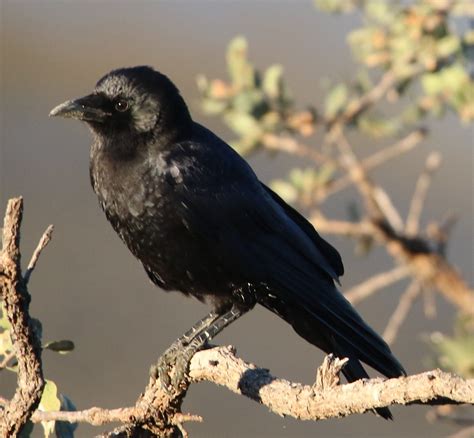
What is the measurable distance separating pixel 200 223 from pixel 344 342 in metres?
0.76

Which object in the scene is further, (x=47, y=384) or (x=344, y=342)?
(x=344, y=342)

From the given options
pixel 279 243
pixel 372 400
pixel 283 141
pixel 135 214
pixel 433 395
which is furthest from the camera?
pixel 283 141

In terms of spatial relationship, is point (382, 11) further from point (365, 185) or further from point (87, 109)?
point (87, 109)

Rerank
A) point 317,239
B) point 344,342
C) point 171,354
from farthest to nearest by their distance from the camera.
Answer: point 317,239 < point 344,342 < point 171,354

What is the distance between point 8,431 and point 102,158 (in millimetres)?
1630

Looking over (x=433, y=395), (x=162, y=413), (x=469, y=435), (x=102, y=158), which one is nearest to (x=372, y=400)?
(x=433, y=395)

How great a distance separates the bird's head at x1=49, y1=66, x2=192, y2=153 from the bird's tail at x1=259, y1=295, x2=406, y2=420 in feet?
2.80

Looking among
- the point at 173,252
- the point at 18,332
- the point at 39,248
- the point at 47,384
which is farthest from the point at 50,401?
the point at 173,252

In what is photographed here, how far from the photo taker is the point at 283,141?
5.91 meters

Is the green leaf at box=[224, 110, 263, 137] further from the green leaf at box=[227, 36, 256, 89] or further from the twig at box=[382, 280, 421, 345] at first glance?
the twig at box=[382, 280, 421, 345]

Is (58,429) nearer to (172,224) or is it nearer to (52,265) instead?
(172,224)

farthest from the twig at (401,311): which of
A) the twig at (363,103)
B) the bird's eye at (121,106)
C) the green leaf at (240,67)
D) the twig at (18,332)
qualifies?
the twig at (18,332)

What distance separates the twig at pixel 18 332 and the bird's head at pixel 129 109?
1.68 meters

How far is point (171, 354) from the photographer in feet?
14.4
